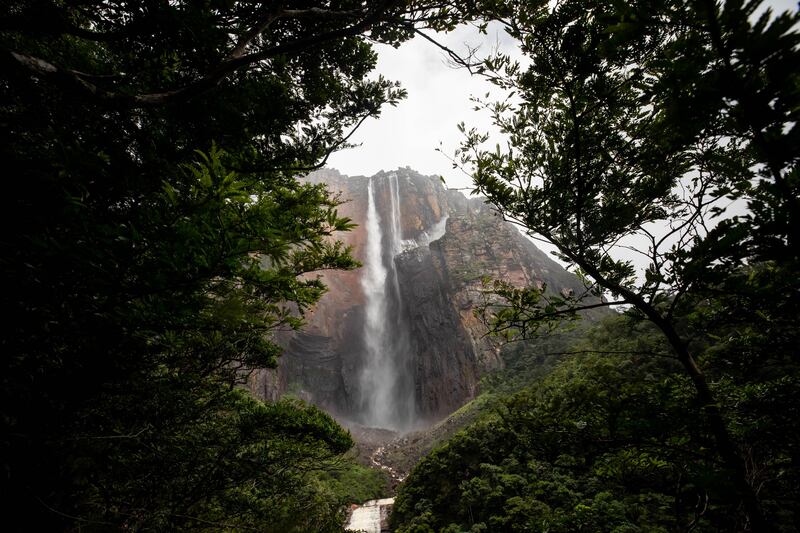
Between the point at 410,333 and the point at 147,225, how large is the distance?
103ft

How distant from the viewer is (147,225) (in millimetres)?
1715

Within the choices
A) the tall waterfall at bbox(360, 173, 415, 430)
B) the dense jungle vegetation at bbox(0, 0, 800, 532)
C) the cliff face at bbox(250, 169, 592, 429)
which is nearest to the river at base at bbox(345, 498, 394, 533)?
the dense jungle vegetation at bbox(0, 0, 800, 532)

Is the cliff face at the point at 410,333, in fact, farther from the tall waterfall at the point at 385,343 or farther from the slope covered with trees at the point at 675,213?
the slope covered with trees at the point at 675,213

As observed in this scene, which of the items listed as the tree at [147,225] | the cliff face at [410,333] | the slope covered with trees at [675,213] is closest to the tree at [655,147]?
the slope covered with trees at [675,213]

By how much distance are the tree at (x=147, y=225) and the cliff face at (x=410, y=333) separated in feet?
70.2

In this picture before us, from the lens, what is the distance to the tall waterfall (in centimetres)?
2859

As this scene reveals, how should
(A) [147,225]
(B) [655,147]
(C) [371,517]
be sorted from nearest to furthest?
1. (A) [147,225]
2. (B) [655,147]
3. (C) [371,517]

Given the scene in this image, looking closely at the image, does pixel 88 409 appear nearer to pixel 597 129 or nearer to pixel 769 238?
pixel 769 238

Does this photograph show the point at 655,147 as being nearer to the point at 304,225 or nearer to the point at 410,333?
the point at 304,225

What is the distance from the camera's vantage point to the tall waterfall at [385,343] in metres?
28.6

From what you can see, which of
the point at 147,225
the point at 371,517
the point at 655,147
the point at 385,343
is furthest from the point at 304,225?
the point at 385,343

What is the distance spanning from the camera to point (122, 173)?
1.92 m

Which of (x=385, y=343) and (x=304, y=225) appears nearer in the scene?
(x=304, y=225)

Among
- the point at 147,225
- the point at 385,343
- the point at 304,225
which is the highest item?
the point at 385,343
